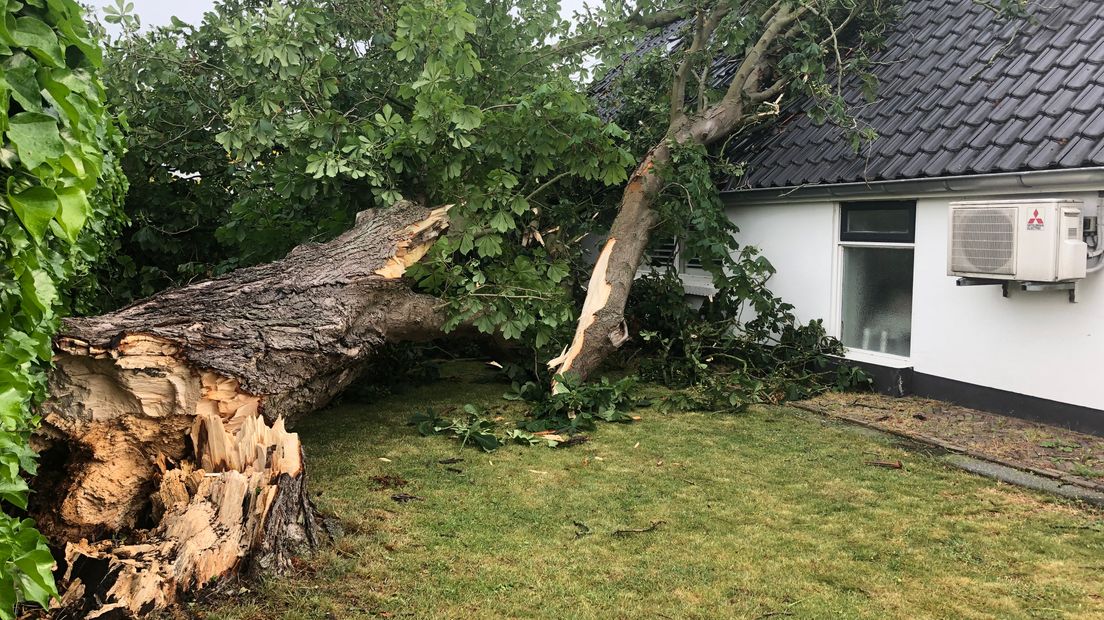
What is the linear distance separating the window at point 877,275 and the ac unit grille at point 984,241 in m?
1.16

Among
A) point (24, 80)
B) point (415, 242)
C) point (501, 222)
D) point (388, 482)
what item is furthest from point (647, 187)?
point (24, 80)

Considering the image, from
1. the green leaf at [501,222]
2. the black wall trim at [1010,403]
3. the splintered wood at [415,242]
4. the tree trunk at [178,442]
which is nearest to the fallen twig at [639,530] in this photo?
the tree trunk at [178,442]

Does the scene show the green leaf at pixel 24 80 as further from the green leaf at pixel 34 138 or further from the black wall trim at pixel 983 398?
the black wall trim at pixel 983 398

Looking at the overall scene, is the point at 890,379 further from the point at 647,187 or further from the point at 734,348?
the point at 647,187

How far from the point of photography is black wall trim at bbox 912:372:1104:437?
22.1 ft

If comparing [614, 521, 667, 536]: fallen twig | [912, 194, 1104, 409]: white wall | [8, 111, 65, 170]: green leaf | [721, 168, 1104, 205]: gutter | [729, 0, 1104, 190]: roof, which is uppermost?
[729, 0, 1104, 190]: roof

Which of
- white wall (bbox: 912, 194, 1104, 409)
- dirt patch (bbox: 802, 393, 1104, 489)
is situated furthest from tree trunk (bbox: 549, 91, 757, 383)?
white wall (bbox: 912, 194, 1104, 409)

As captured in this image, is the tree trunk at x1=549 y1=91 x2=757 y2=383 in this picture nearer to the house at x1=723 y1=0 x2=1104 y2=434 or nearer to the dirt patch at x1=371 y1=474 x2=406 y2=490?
the house at x1=723 y1=0 x2=1104 y2=434

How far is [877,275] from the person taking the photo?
875 centimetres

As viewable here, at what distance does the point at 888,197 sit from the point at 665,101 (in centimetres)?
310

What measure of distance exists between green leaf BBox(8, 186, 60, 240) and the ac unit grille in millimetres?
6757

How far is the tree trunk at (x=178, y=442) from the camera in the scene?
12.5 feet

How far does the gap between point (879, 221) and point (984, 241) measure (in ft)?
5.77

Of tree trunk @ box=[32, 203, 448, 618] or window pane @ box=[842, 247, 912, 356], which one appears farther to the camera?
window pane @ box=[842, 247, 912, 356]
